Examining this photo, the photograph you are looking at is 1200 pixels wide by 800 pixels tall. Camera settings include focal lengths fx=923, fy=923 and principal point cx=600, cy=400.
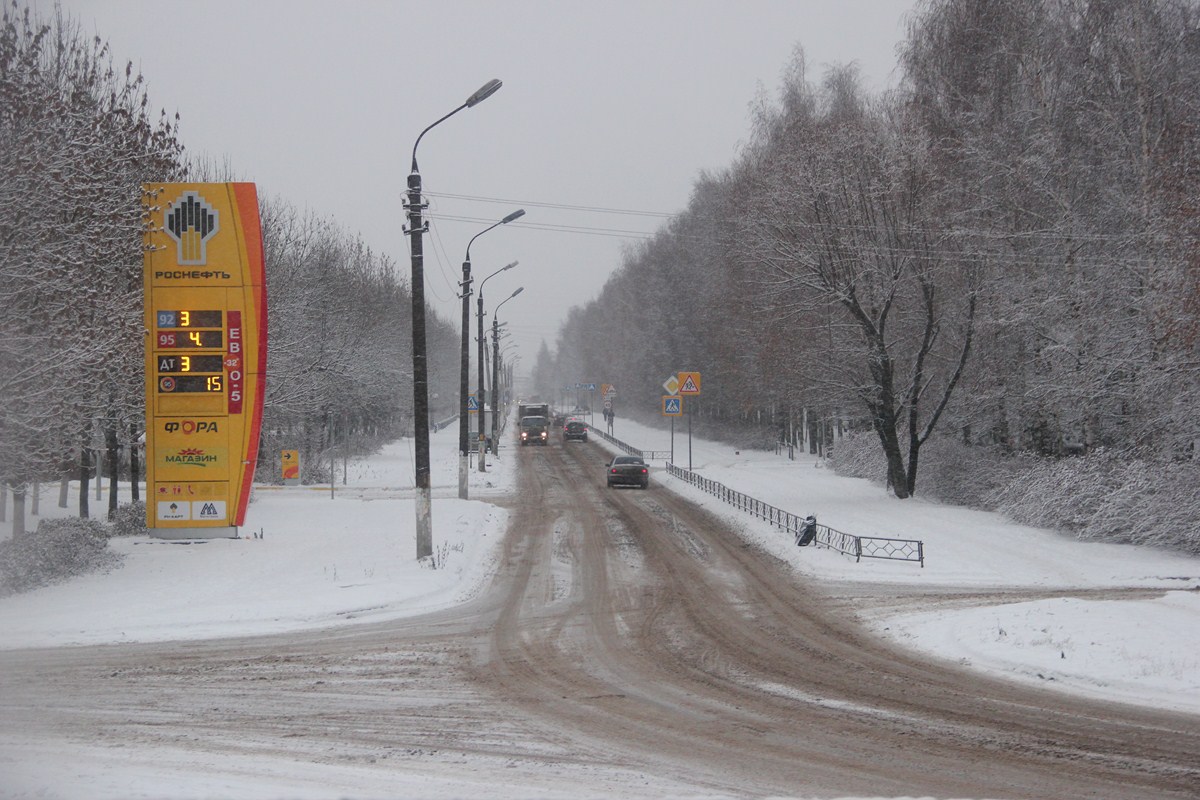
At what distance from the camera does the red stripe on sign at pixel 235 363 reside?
1817 centimetres

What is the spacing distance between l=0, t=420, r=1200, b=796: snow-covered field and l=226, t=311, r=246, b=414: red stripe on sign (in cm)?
297

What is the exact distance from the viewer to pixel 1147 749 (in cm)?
773

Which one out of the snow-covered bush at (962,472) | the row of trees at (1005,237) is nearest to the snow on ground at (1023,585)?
the snow-covered bush at (962,472)

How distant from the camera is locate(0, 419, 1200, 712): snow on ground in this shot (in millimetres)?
10672

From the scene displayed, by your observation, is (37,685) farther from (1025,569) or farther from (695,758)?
(1025,569)

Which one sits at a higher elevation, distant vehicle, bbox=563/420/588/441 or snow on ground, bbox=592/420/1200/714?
distant vehicle, bbox=563/420/588/441

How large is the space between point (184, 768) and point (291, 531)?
14.0 meters

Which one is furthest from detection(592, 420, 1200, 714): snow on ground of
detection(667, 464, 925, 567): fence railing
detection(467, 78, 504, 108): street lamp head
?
detection(467, 78, 504, 108): street lamp head

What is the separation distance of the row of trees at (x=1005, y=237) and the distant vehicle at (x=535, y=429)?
1239 inches

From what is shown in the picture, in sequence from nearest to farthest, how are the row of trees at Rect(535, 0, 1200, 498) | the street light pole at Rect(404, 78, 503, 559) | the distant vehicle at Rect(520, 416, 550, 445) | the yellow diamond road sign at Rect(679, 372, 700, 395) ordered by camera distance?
1. the street light pole at Rect(404, 78, 503, 559)
2. the row of trees at Rect(535, 0, 1200, 498)
3. the yellow diamond road sign at Rect(679, 372, 700, 395)
4. the distant vehicle at Rect(520, 416, 550, 445)

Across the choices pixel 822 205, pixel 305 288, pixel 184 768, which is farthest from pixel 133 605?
pixel 305 288

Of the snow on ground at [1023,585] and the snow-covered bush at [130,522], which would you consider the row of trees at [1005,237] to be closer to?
the snow on ground at [1023,585]

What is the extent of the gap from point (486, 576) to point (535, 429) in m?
45.5

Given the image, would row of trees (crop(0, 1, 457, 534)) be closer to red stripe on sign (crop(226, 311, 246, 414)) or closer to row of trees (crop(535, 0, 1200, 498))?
red stripe on sign (crop(226, 311, 246, 414))
